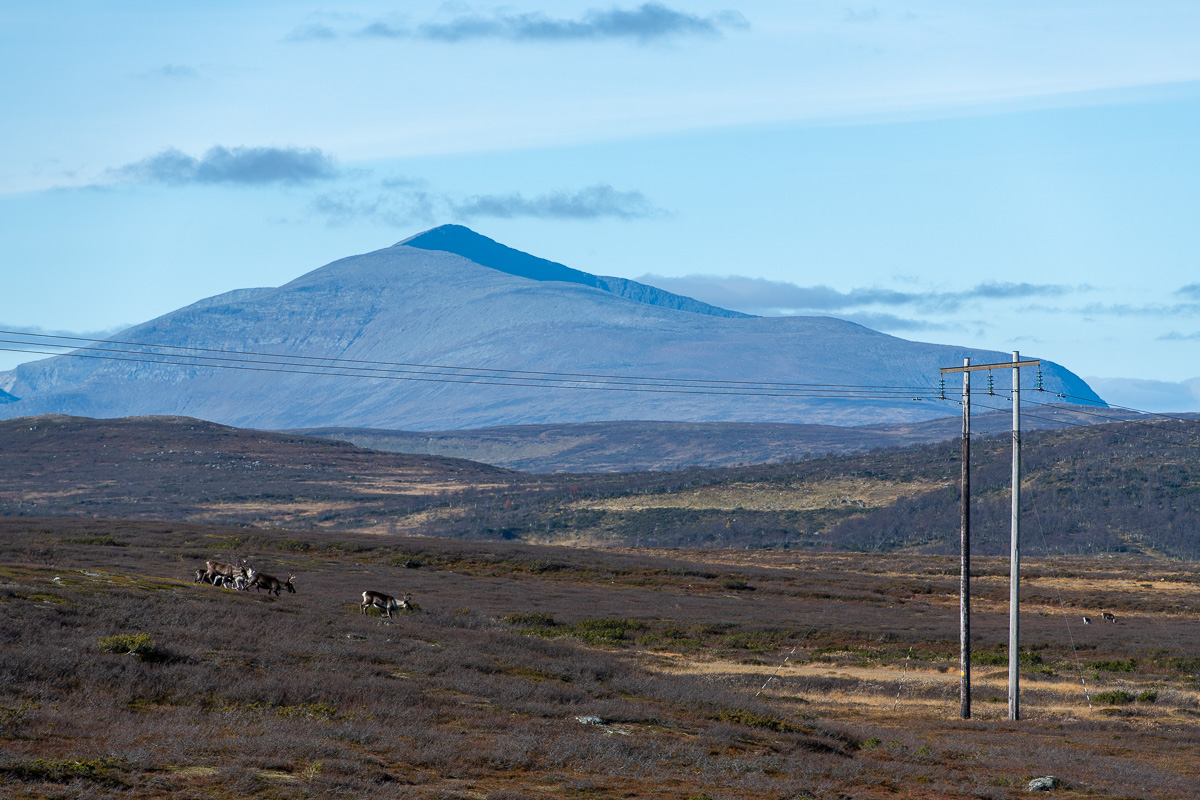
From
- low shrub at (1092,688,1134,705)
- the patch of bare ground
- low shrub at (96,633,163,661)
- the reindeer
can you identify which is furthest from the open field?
the patch of bare ground

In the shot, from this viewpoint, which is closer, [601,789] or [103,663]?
[601,789]

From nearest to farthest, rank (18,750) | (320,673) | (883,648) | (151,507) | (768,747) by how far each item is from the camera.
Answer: (18,750), (768,747), (320,673), (883,648), (151,507)

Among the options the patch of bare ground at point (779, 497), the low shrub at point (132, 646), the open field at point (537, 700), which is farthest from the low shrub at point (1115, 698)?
the patch of bare ground at point (779, 497)

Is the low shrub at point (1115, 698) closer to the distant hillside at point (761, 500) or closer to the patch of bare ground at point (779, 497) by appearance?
the distant hillside at point (761, 500)

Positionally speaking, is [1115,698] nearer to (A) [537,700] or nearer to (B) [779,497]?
(A) [537,700]

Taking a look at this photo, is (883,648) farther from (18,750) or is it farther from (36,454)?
(36,454)

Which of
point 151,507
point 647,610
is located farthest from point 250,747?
point 151,507

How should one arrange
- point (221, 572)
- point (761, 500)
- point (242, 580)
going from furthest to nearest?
point (761, 500)
point (221, 572)
point (242, 580)

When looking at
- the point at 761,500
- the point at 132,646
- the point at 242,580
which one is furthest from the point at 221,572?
the point at 761,500

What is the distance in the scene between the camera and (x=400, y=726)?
18188 millimetres

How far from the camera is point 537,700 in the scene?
2222 centimetres

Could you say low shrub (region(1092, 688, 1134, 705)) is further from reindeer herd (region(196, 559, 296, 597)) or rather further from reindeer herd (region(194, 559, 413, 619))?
reindeer herd (region(196, 559, 296, 597))

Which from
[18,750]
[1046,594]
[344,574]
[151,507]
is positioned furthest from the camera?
[151,507]

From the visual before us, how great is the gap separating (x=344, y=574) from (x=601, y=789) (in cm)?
4368
